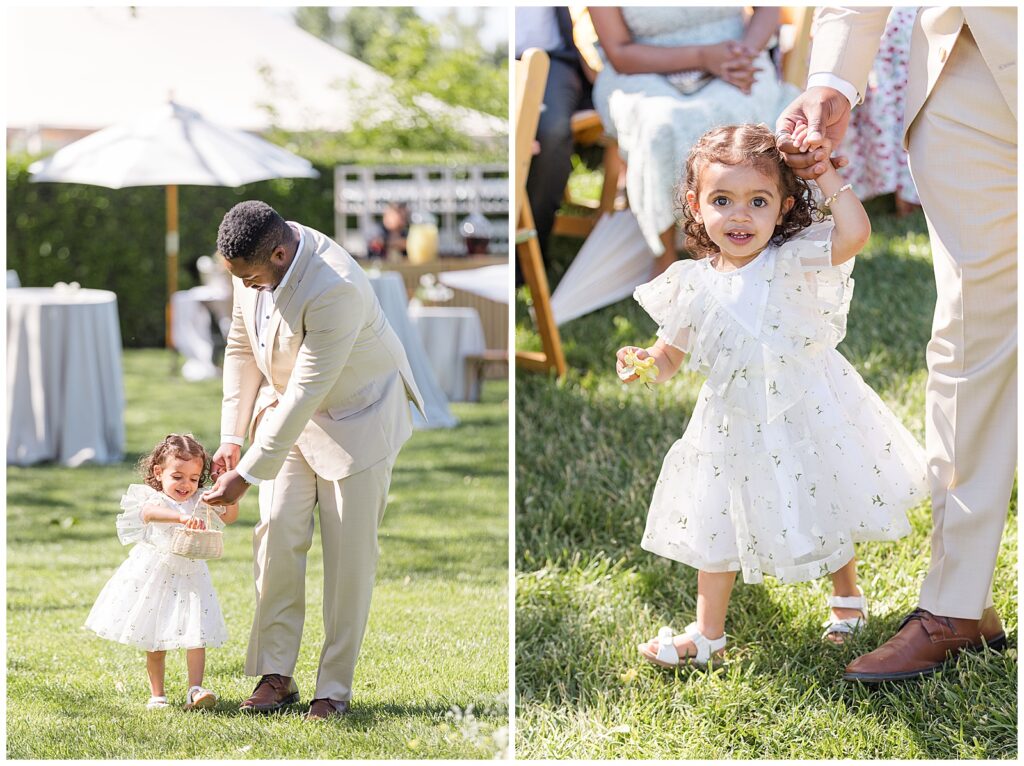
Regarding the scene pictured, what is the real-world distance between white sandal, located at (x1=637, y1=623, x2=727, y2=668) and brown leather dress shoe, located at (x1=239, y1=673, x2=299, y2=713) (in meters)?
0.94

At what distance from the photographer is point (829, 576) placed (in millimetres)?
3508

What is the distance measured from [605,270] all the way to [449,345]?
3.33 m

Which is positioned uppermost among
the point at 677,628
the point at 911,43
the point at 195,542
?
the point at 911,43

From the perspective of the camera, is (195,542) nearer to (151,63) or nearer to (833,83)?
(833,83)

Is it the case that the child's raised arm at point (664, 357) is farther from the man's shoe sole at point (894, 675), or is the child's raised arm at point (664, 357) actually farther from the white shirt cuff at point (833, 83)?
the man's shoe sole at point (894, 675)

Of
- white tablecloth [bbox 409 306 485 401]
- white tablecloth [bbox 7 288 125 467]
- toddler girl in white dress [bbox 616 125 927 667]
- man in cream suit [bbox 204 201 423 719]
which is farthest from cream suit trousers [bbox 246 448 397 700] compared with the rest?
white tablecloth [bbox 409 306 485 401]

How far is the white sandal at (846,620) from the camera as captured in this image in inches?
126

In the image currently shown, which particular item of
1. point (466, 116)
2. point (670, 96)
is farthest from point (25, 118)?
point (670, 96)

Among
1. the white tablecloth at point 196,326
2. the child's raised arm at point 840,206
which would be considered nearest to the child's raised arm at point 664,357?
the child's raised arm at point 840,206

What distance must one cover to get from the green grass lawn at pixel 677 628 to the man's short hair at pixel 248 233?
53.5 inches

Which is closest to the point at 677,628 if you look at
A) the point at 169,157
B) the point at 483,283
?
the point at 169,157

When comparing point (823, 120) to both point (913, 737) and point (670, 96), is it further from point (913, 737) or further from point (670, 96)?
point (670, 96)

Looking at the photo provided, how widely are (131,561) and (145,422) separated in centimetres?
543

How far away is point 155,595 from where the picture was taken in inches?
121
